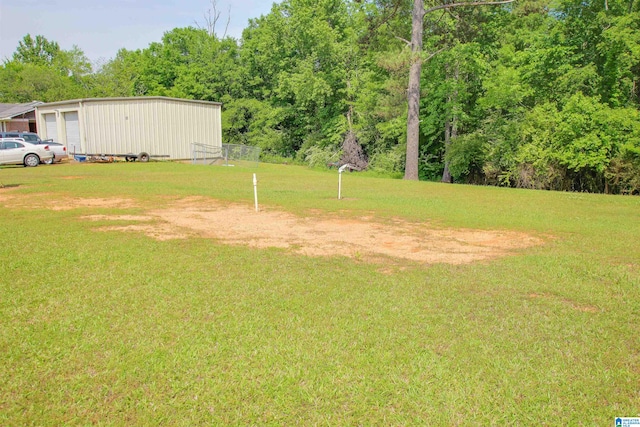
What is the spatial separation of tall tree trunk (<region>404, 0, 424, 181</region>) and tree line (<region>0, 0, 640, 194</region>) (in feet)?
0.62

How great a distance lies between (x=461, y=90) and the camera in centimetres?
2705

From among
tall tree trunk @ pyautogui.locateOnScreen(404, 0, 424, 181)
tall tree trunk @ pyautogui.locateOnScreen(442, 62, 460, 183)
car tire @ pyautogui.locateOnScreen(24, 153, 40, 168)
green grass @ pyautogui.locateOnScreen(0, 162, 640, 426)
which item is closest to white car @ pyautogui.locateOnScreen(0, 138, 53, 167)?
car tire @ pyautogui.locateOnScreen(24, 153, 40, 168)

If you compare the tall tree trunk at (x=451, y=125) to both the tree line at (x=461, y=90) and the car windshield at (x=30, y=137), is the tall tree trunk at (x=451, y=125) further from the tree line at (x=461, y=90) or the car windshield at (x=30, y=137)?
the car windshield at (x=30, y=137)

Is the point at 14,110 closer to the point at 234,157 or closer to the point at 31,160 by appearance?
the point at 31,160

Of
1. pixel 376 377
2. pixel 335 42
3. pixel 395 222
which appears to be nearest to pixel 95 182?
pixel 395 222

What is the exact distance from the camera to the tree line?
68.6 ft

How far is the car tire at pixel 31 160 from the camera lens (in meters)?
25.3

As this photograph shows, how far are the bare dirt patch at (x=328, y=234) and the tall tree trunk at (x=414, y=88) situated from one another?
15.3 meters

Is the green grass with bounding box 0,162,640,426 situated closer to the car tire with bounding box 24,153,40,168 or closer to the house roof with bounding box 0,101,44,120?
the car tire with bounding box 24,153,40,168

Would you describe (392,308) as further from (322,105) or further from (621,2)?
(322,105)

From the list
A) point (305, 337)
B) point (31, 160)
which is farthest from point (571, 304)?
point (31, 160)

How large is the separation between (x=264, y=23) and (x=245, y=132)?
36.1 feet

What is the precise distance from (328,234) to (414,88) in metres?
17.8

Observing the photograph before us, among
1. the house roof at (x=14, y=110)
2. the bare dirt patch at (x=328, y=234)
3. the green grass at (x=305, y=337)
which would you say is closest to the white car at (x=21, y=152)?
the bare dirt patch at (x=328, y=234)
